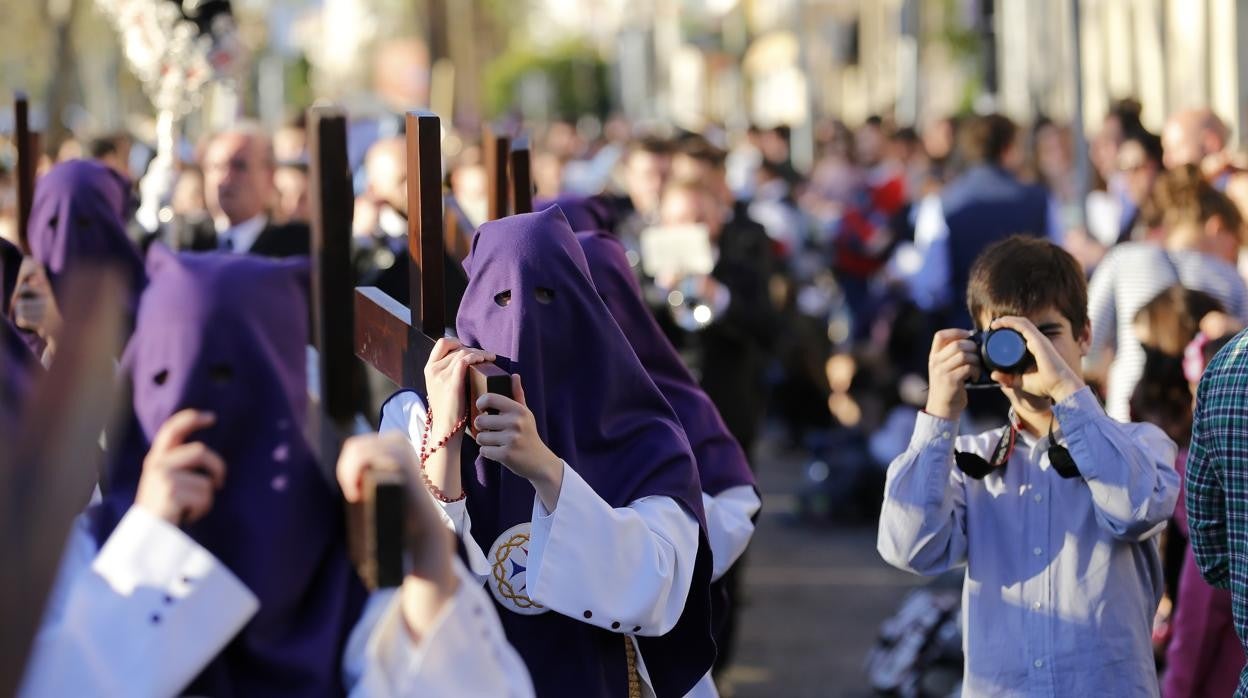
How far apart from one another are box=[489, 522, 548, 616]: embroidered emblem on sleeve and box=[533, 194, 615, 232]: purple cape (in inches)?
55.9

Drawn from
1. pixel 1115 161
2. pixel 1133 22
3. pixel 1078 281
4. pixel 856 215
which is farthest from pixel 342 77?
pixel 1078 281

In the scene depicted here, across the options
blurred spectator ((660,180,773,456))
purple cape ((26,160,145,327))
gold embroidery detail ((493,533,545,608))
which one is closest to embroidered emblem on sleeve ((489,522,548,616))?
gold embroidery detail ((493,533,545,608))

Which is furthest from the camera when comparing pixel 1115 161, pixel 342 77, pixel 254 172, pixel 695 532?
pixel 342 77

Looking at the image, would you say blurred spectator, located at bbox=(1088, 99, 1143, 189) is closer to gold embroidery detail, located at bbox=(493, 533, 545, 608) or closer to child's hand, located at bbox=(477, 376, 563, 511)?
gold embroidery detail, located at bbox=(493, 533, 545, 608)

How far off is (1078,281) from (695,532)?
1042 millimetres

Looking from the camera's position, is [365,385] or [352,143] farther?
[352,143]

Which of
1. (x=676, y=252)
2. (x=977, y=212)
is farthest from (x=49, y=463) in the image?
(x=977, y=212)

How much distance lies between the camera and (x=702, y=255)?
8.71 meters

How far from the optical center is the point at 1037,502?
4090 mm

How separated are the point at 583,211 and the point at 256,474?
2744 mm

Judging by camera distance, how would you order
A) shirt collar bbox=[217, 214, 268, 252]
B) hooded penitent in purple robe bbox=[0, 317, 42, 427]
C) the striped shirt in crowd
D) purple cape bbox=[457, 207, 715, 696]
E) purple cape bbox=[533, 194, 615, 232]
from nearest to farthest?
hooded penitent in purple robe bbox=[0, 317, 42, 427]
purple cape bbox=[457, 207, 715, 696]
purple cape bbox=[533, 194, 615, 232]
the striped shirt in crowd
shirt collar bbox=[217, 214, 268, 252]

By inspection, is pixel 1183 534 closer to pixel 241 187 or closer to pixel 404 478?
pixel 404 478

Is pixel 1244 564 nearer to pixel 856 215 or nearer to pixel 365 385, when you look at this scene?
pixel 365 385

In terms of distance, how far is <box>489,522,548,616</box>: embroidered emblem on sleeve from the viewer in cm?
373
